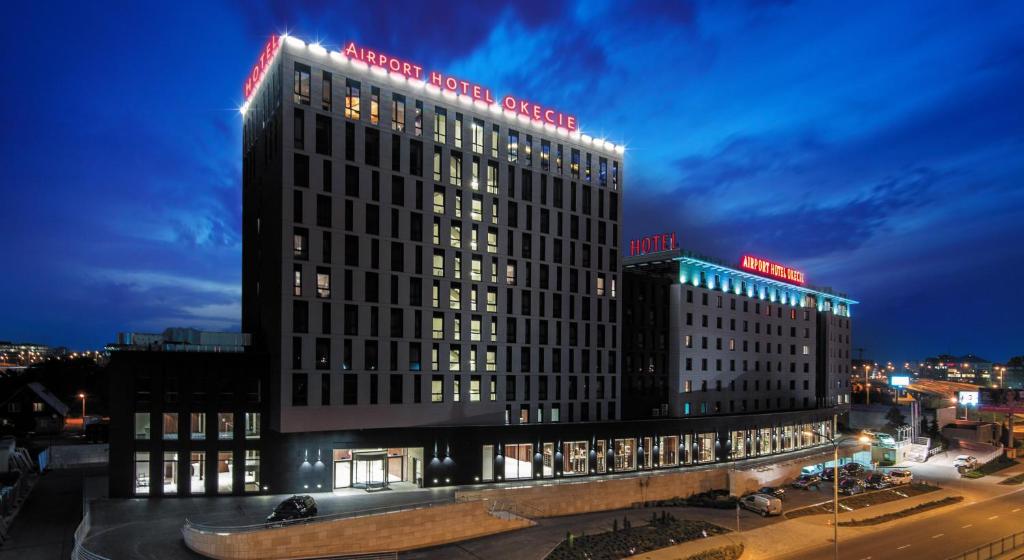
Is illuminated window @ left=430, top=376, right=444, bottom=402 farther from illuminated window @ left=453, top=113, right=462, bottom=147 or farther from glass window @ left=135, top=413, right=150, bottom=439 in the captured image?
glass window @ left=135, top=413, right=150, bottom=439

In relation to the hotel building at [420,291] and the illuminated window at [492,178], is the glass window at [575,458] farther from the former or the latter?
the illuminated window at [492,178]

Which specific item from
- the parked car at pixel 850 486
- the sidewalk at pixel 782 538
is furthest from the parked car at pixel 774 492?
the sidewalk at pixel 782 538

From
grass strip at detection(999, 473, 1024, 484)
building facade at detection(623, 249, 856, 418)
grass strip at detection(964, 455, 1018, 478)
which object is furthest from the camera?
grass strip at detection(964, 455, 1018, 478)

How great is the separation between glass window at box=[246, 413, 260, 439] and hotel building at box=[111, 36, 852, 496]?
13.5 inches

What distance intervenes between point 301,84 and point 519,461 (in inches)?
1683

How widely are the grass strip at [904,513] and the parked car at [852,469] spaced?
1333cm

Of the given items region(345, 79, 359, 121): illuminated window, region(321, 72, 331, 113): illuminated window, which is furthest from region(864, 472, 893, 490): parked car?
region(321, 72, 331, 113): illuminated window

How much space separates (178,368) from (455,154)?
1302 inches

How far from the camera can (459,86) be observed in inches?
2601

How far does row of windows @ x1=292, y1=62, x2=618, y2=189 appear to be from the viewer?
191 feet

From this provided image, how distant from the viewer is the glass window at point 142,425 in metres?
52.9

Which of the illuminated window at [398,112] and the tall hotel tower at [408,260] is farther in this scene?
the illuminated window at [398,112]

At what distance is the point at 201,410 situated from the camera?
54.3 metres

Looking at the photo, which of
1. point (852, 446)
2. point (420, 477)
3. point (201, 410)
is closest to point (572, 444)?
point (420, 477)
